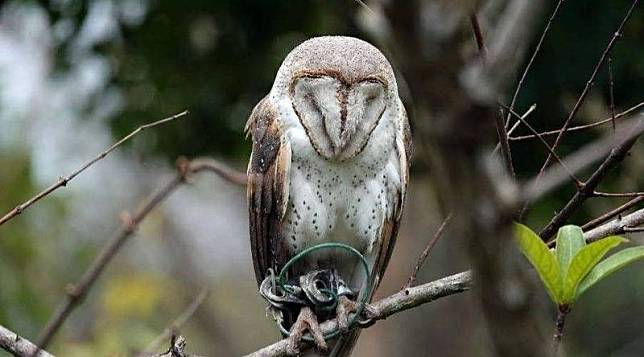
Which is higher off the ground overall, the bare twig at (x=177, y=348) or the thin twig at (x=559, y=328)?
Answer: the thin twig at (x=559, y=328)

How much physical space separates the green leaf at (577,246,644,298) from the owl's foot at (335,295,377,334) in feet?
2.00

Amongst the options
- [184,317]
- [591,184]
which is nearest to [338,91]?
[591,184]

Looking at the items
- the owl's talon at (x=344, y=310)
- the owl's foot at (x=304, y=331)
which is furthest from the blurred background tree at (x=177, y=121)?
the owl's foot at (x=304, y=331)

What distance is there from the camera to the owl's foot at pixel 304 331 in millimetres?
2234

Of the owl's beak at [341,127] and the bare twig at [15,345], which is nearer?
the bare twig at [15,345]

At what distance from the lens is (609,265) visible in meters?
1.79

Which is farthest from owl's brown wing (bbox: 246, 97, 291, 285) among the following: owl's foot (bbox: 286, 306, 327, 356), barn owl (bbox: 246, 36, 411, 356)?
owl's foot (bbox: 286, 306, 327, 356)

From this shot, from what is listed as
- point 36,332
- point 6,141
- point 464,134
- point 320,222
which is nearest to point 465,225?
point 464,134

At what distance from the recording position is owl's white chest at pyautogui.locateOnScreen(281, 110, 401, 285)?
8.21ft

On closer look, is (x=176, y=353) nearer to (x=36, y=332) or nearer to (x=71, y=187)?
(x=36, y=332)

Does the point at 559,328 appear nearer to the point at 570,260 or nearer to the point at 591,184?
the point at 570,260

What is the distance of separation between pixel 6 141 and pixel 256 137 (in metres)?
2.67

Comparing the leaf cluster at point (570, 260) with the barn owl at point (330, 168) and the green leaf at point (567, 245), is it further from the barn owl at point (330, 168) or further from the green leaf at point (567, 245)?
the barn owl at point (330, 168)

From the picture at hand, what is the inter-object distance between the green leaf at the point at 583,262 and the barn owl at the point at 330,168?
741 millimetres
